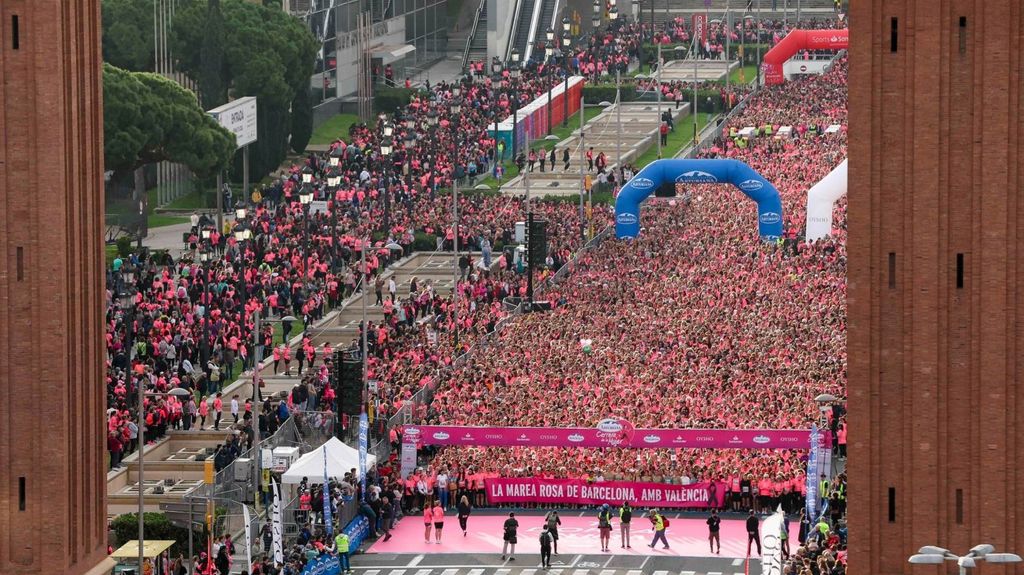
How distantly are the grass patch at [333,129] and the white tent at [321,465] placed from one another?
65.2 m

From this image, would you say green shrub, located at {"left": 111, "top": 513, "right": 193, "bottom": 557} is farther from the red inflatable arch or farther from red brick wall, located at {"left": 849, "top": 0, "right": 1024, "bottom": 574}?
the red inflatable arch

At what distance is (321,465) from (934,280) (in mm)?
24990

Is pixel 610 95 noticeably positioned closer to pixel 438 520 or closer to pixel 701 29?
pixel 701 29

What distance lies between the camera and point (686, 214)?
11050cm

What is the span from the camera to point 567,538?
252ft

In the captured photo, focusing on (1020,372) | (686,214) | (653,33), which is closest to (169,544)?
(1020,372)

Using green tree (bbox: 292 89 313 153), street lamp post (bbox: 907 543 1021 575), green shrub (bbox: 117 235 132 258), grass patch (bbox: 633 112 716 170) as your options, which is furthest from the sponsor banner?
green tree (bbox: 292 89 313 153)

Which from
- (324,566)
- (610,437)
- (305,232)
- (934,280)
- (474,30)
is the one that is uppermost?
(474,30)

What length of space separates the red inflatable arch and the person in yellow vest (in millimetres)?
73261

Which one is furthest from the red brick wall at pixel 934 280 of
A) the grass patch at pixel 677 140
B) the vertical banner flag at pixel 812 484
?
the grass patch at pixel 677 140

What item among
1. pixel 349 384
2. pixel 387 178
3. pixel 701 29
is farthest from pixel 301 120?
pixel 349 384

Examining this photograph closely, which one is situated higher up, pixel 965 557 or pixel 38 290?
pixel 38 290

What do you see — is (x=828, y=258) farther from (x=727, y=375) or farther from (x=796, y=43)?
(x=796, y=43)

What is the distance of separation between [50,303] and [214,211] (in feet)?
223
